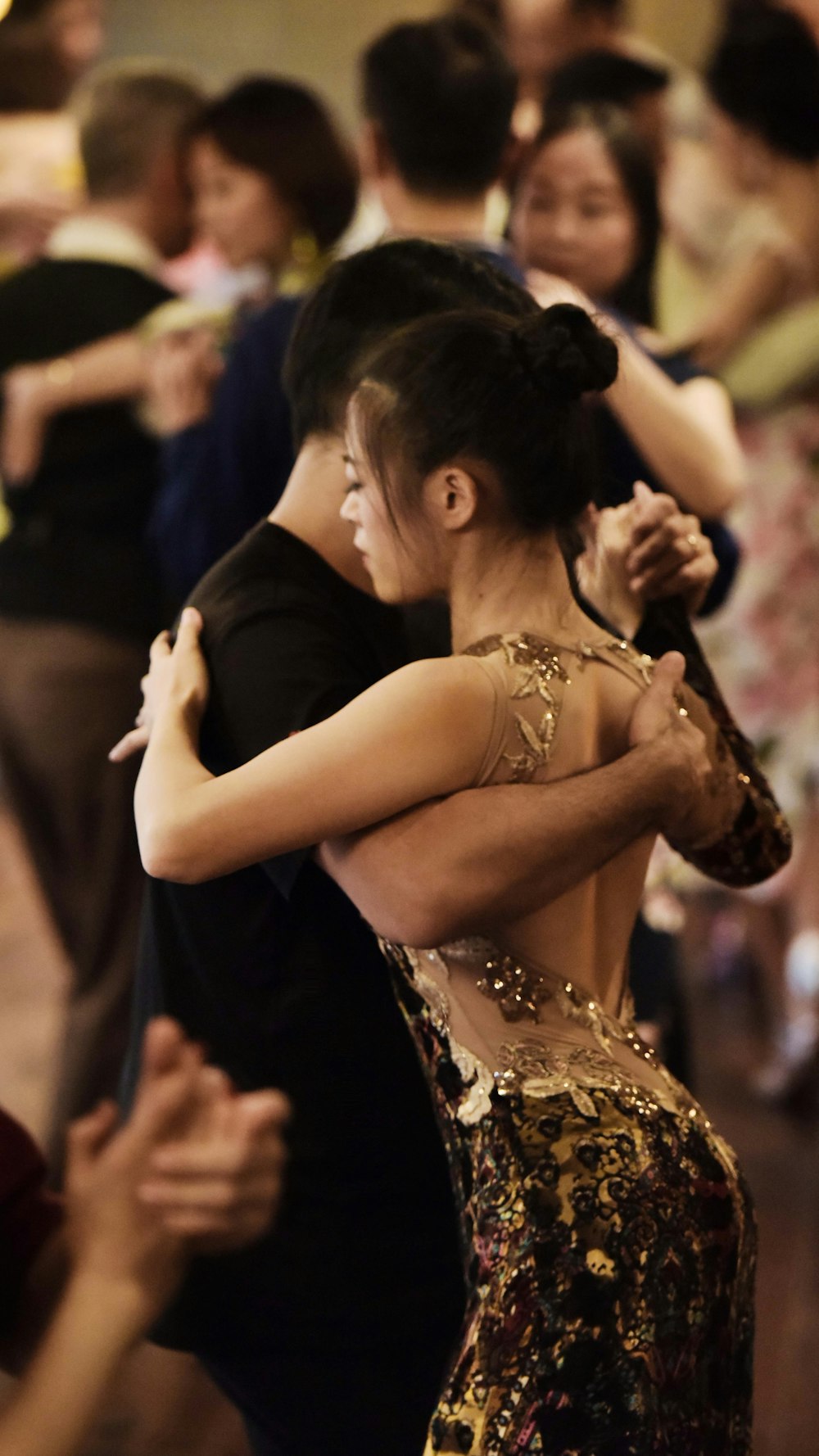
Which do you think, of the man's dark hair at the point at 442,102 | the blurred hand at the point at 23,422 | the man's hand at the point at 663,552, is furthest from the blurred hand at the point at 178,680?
the blurred hand at the point at 23,422

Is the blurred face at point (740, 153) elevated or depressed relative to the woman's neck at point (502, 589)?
depressed

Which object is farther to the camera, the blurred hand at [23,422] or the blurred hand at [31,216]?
the blurred hand at [31,216]

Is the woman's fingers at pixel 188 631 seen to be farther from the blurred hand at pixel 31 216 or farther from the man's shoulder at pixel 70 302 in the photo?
the blurred hand at pixel 31 216

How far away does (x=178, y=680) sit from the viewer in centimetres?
121

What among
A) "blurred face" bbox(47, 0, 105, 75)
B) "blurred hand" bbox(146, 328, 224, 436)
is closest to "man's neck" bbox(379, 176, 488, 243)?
"blurred hand" bbox(146, 328, 224, 436)

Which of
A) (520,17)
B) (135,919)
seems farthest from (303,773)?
(520,17)

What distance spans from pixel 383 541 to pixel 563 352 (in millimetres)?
171

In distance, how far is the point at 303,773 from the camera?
1082 mm

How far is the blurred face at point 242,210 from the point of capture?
8.27 feet

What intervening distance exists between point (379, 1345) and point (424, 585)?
A: 561mm

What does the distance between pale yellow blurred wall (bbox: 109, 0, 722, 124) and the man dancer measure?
16.6 feet

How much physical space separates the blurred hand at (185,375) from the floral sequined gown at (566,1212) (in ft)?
4.16

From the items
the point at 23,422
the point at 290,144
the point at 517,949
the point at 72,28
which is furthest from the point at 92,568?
the point at 517,949

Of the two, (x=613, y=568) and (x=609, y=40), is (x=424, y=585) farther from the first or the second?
(x=609, y=40)
